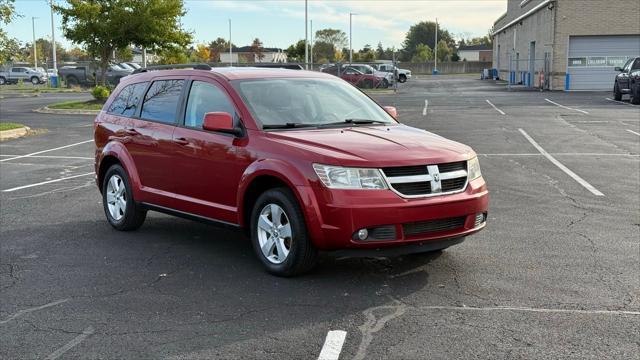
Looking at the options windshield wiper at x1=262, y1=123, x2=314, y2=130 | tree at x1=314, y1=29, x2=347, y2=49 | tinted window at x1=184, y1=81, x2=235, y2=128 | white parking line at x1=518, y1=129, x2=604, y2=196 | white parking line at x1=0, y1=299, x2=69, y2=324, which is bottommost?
white parking line at x1=0, y1=299, x2=69, y2=324

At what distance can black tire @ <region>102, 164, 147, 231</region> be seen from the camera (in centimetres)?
755

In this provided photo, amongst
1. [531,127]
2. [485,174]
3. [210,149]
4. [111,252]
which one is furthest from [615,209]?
[531,127]

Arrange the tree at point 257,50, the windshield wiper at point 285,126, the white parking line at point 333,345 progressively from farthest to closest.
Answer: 1. the tree at point 257,50
2. the windshield wiper at point 285,126
3. the white parking line at point 333,345

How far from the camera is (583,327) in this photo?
15.2 ft

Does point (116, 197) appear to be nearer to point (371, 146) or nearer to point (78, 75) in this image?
point (371, 146)

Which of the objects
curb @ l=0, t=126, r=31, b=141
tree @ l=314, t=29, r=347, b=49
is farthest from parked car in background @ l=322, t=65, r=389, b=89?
tree @ l=314, t=29, r=347, b=49

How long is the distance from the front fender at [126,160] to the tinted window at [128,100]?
0.38 m

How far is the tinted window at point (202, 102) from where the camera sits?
A: 21.3 feet

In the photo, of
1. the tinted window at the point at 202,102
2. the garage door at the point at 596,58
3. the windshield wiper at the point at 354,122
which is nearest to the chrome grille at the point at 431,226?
the windshield wiper at the point at 354,122

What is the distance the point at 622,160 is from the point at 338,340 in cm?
1019

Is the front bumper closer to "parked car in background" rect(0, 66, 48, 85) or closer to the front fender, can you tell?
the front fender

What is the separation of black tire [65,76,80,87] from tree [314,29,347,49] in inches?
2789

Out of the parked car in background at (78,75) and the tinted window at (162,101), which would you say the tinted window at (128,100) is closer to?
the tinted window at (162,101)

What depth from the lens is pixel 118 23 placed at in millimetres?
29359
